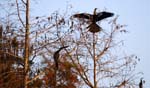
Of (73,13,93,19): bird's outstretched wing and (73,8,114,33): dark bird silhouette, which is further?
(73,13,93,19): bird's outstretched wing

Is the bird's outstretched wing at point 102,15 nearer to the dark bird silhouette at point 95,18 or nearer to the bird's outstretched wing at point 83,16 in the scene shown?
the dark bird silhouette at point 95,18

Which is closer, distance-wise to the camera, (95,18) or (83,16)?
(95,18)

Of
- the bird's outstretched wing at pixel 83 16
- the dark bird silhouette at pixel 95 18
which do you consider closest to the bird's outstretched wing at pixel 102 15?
the dark bird silhouette at pixel 95 18

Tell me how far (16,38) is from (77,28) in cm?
471

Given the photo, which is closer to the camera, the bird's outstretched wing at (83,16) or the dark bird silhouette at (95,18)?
the dark bird silhouette at (95,18)

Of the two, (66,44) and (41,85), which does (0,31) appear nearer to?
(66,44)

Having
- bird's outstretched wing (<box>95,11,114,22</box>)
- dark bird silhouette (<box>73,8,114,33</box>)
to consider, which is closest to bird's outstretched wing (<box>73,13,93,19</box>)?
dark bird silhouette (<box>73,8,114,33</box>)

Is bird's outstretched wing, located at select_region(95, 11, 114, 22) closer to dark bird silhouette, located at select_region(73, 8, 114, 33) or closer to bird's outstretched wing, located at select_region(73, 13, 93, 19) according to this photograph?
dark bird silhouette, located at select_region(73, 8, 114, 33)

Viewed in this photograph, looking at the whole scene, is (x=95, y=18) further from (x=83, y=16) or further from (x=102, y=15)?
(x=83, y=16)

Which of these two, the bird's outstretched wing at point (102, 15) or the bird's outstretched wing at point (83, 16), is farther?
the bird's outstretched wing at point (83, 16)

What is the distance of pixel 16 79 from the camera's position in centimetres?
1283

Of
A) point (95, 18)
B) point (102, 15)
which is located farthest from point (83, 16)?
point (102, 15)

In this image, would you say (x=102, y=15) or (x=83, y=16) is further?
(x=83, y=16)

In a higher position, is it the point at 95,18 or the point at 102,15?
the point at 102,15
